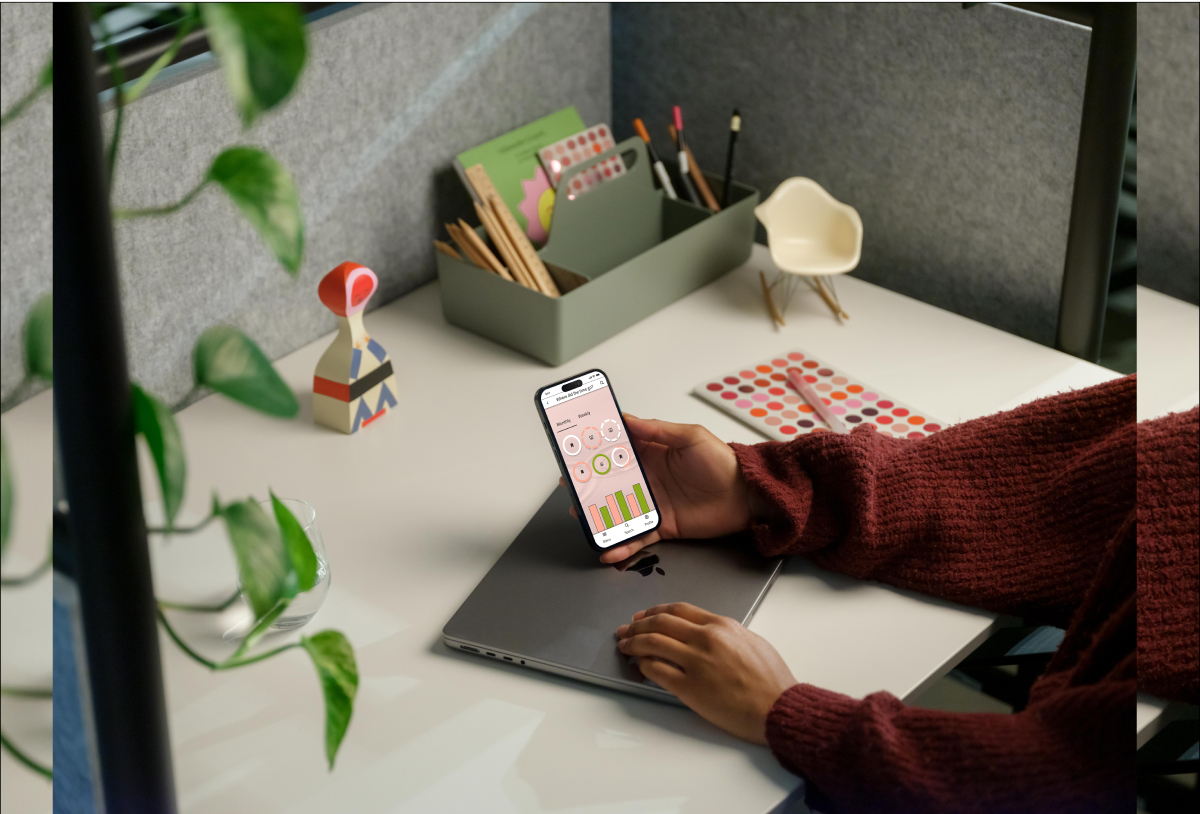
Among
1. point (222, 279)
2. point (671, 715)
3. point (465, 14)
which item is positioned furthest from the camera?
point (465, 14)

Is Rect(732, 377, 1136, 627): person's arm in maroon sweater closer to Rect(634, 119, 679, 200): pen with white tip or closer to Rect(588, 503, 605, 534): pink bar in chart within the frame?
Rect(588, 503, 605, 534): pink bar in chart

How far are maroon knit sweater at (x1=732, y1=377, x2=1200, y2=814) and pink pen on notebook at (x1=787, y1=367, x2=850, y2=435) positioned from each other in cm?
8

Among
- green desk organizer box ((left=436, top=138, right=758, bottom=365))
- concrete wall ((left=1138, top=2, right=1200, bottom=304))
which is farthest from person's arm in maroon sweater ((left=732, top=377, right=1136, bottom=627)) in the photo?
concrete wall ((left=1138, top=2, right=1200, bottom=304))

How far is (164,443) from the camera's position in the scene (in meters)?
0.18

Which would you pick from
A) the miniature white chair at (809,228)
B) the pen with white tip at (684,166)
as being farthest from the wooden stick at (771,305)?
the pen with white tip at (684,166)

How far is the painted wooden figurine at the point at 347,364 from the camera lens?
0.70 m

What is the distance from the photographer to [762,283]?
2.97 ft

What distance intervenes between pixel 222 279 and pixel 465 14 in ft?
0.99

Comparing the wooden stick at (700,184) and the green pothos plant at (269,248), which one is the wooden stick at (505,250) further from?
the green pothos plant at (269,248)

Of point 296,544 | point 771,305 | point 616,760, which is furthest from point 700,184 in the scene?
point 296,544

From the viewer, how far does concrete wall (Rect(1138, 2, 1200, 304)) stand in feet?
2.60

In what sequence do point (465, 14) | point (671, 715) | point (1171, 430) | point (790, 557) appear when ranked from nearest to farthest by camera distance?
point (1171, 430)
point (671, 715)
point (790, 557)
point (465, 14)

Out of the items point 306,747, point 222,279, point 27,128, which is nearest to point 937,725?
point 306,747

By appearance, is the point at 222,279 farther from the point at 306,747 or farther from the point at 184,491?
the point at 184,491
